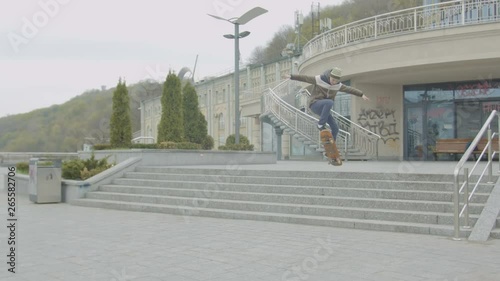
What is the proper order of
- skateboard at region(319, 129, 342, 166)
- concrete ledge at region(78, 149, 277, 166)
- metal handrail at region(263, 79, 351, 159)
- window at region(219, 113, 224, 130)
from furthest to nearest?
window at region(219, 113, 224, 130), metal handrail at region(263, 79, 351, 159), concrete ledge at region(78, 149, 277, 166), skateboard at region(319, 129, 342, 166)

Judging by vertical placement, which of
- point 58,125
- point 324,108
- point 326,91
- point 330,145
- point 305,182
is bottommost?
point 305,182

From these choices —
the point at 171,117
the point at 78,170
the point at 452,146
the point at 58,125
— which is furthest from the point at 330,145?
the point at 58,125

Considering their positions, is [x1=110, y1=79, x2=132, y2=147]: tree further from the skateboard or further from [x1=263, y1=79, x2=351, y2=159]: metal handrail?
the skateboard

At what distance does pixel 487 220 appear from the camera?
707 cm

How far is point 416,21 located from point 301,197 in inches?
401

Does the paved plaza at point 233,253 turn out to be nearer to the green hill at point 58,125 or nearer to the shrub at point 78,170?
the shrub at point 78,170

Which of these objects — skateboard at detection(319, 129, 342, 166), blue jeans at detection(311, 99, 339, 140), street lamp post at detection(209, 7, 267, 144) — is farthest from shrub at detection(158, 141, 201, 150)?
blue jeans at detection(311, 99, 339, 140)

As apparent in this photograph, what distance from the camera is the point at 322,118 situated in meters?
11.4

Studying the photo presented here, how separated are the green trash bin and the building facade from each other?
1147cm

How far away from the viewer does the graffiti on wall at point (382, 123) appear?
2017 centimetres

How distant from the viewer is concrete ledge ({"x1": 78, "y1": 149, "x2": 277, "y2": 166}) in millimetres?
14727

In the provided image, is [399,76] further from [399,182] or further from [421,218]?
[421,218]

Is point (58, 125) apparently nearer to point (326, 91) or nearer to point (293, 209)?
point (326, 91)

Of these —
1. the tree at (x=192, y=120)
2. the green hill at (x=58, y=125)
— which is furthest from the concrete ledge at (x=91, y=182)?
the green hill at (x=58, y=125)
